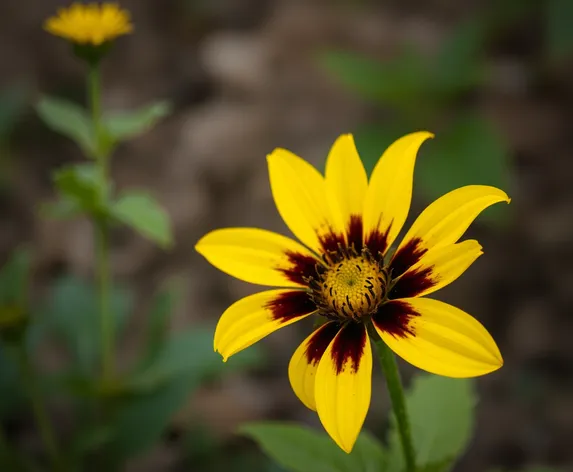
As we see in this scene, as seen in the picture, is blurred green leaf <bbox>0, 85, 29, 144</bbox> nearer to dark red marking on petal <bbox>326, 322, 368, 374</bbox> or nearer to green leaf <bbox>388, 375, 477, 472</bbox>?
green leaf <bbox>388, 375, 477, 472</bbox>

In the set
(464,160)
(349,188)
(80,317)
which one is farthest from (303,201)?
(464,160)

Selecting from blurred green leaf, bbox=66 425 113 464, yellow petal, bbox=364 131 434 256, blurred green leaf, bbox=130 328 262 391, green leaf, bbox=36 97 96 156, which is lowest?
blurred green leaf, bbox=66 425 113 464

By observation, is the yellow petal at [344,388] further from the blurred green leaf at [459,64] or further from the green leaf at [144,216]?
the blurred green leaf at [459,64]

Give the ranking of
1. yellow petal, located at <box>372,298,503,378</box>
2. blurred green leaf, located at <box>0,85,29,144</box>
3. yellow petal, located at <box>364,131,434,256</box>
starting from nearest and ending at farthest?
1. yellow petal, located at <box>372,298,503,378</box>
2. yellow petal, located at <box>364,131,434,256</box>
3. blurred green leaf, located at <box>0,85,29,144</box>

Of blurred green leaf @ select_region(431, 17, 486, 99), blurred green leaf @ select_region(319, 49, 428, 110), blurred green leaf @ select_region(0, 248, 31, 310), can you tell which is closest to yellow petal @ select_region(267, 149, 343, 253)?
blurred green leaf @ select_region(0, 248, 31, 310)

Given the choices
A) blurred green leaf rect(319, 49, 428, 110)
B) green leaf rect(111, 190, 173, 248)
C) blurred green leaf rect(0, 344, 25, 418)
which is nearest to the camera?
green leaf rect(111, 190, 173, 248)

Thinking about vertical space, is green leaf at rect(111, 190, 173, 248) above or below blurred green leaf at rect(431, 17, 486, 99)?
below
